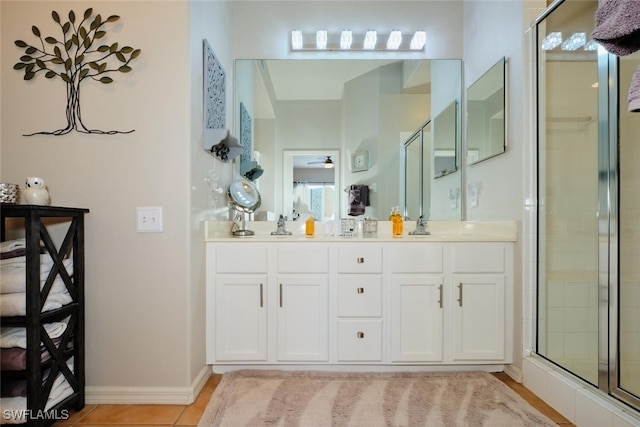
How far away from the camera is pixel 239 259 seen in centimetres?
202

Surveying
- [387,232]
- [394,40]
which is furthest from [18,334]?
[394,40]

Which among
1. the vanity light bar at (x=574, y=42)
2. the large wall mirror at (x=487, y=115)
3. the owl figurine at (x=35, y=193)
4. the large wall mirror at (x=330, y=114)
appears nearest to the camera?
the owl figurine at (x=35, y=193)

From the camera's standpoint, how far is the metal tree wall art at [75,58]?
1.72 m

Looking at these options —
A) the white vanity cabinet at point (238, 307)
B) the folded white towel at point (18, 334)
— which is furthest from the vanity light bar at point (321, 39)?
the folded white towel at point (18, 334)

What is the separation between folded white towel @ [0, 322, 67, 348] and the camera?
53.5 inches

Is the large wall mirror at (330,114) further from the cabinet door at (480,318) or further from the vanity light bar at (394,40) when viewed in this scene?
the cabinet door at (480,318)

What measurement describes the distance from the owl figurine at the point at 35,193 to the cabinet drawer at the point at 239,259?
84cm

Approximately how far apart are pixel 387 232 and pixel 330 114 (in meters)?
0.99

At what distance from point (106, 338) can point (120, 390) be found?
0.90ft

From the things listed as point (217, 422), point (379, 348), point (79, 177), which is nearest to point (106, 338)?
point (217, 422)

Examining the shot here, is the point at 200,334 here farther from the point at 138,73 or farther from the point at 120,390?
the point at 138,73

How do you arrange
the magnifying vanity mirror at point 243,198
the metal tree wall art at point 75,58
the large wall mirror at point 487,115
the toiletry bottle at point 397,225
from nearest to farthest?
the metal tree wall art at point 75,58 → the large wall mirror at point 487,115 → the magnifying vanity mirror at point 243,198 → the toiletry bottle at point 397,225

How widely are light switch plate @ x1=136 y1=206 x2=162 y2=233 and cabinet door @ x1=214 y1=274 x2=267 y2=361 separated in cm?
47

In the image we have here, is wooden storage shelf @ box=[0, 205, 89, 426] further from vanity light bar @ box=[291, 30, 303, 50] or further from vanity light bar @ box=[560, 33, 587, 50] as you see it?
vanity light bar @ box=[560, 33, 587, 50]
